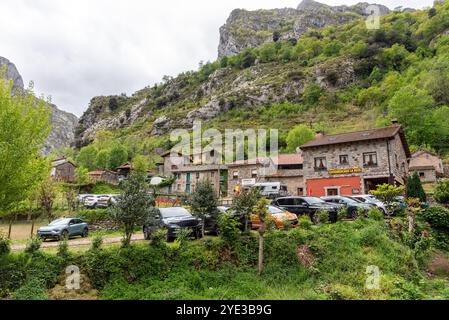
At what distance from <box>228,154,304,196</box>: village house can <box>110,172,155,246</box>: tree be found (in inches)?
1141

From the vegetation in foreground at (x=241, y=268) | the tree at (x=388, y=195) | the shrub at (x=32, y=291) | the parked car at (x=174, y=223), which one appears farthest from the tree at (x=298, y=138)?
the shrub at (x=32, y=291)

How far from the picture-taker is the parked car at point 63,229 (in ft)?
57.1

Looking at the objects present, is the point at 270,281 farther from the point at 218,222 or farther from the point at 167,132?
the point at 167,132

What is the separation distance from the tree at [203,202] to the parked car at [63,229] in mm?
7894

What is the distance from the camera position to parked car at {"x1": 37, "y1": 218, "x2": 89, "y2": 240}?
57.1ft

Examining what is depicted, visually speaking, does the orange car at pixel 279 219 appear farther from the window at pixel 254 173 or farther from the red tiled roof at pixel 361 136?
the window at pixel 254 173

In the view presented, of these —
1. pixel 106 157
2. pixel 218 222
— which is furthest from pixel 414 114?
Answer: pixel 106 157

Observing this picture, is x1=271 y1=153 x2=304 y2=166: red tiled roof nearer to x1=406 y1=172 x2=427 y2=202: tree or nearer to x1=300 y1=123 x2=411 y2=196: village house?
x1=300 y1=123 x2=411 y2=196: village house

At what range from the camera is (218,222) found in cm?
1400

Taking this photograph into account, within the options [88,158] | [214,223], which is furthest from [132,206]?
[88,158]

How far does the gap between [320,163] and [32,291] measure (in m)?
28.1

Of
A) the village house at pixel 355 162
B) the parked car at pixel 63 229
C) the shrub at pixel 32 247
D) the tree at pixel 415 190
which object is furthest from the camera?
the village house at pixel 355 162

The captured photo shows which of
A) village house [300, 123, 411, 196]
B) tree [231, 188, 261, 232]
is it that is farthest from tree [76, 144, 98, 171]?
tree [231, 188, 261, 232]

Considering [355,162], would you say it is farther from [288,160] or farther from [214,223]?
[214,223]
